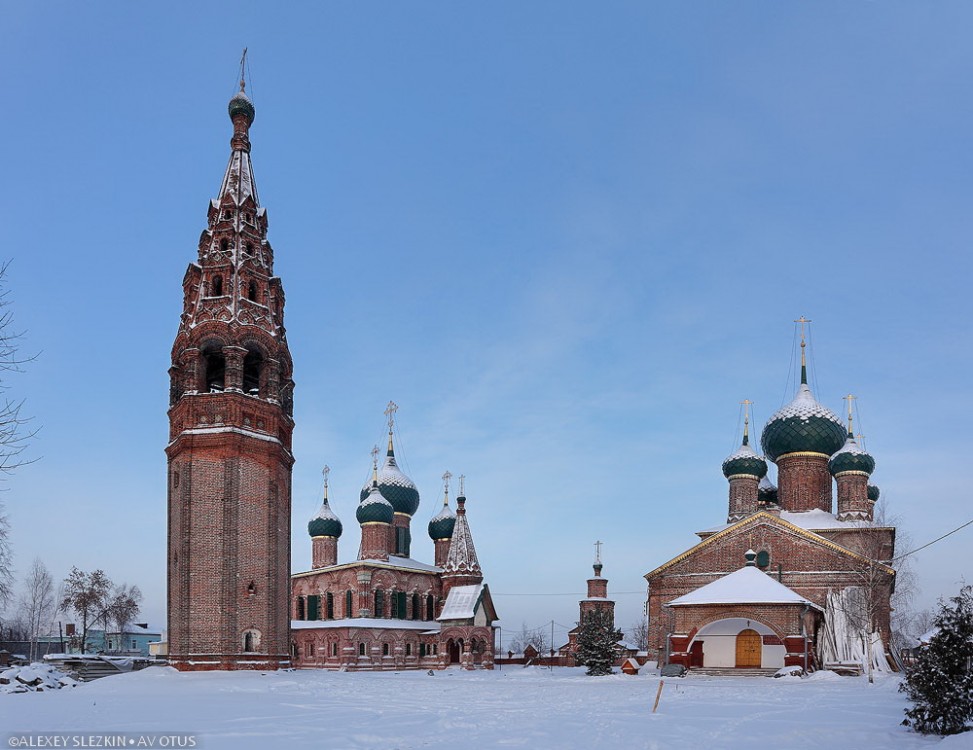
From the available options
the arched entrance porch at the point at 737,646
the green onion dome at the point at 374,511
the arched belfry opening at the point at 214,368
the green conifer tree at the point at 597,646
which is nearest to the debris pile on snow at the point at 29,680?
the arched belfry opening at the point at 214,368

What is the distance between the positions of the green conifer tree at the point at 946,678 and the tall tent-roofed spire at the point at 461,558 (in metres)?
37.4

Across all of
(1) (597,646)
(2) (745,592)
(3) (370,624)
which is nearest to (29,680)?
(1) (597,646)

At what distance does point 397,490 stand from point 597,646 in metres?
23.0

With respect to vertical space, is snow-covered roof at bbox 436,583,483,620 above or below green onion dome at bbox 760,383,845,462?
below

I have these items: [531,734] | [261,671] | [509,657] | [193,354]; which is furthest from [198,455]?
[509,657]

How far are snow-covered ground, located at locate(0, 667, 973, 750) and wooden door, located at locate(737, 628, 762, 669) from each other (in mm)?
10214

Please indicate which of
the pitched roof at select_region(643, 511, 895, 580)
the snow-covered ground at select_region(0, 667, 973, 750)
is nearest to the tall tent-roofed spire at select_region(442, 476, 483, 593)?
the pitched roof at select_region(643, 511, 895, 580)

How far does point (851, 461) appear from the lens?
44.1 metres

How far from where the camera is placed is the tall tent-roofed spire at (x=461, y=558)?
50.8 m

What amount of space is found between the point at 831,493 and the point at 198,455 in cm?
3024

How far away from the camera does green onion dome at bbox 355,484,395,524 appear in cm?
5147

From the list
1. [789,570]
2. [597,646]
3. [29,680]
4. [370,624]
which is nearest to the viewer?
[29,680]

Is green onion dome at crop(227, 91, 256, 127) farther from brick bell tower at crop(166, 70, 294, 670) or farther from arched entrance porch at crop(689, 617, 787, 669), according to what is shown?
arched entrance porch at crop(689, 617, 787, 669)

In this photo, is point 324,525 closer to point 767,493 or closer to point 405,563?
point 405,563
